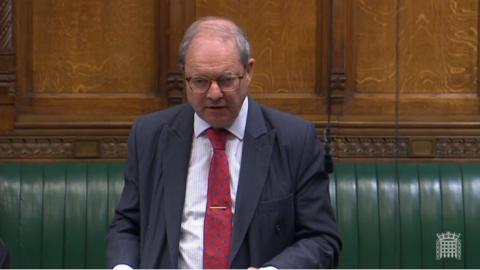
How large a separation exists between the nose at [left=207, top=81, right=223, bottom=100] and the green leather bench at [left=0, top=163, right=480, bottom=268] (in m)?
2.22

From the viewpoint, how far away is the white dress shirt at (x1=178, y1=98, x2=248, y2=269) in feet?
10.4

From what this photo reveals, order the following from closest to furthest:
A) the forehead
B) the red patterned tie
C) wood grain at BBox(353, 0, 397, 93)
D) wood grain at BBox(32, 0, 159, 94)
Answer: the forehead → the red patterned tie → wood grain at BBox(32, 0, 159, 94) → wood grain at BBox(353, 0, 397, 93)

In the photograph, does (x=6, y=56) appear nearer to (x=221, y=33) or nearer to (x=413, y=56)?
(x=413, y=56)

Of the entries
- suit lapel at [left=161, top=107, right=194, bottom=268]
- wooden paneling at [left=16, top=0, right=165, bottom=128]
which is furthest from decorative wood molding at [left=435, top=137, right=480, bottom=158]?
suit lapel at [left=161, top=107, right=194, bottom=268]

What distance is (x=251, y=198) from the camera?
3182mm

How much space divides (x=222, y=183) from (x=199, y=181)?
70mm

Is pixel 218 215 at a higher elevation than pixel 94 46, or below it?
below

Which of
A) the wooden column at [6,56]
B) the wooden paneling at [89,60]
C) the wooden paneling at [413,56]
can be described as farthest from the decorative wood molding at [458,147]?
the wooden column at [6,56]

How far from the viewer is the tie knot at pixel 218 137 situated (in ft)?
10.6

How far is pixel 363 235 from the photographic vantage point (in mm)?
5246

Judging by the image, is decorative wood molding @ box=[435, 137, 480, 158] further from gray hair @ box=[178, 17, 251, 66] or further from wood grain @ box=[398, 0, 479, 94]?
gray hair @ box=[178, 17, 251, 66]

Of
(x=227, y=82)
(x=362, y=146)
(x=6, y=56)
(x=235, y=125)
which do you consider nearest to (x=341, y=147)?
(x=362, y=146)

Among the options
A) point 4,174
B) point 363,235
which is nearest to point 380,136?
point 363,235

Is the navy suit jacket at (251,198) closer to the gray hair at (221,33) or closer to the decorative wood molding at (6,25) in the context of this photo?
the gray hair at (221,33)
